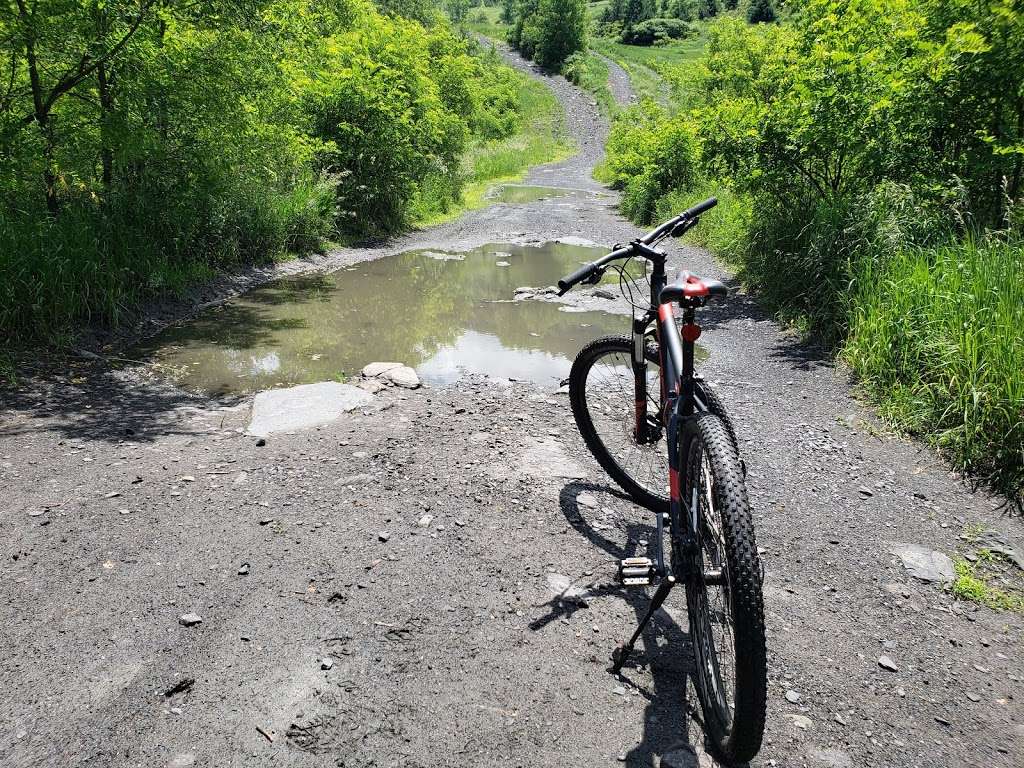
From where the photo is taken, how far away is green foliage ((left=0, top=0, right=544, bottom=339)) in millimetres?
6137

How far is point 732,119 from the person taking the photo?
27.7 ft

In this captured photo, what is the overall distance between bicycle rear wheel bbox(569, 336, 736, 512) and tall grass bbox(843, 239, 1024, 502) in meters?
1.88

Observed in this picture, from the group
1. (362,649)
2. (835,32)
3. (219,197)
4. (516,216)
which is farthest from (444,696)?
(516,216)

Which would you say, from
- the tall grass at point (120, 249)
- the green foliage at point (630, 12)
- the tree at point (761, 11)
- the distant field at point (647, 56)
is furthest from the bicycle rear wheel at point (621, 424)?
the green foliage at point (630, 12)

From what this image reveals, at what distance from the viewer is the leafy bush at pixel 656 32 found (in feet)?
243

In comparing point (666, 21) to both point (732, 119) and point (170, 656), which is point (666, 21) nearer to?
point (732, 119)

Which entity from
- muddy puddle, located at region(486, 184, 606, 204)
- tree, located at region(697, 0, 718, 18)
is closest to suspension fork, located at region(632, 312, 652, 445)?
muddy puddle, located at region(486, 184, 606, 204)

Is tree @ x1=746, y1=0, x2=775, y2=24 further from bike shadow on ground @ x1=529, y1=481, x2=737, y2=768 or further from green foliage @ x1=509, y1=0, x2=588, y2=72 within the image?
bike shadow on ground @ x1=529, y1=481, x2=737, y2=768

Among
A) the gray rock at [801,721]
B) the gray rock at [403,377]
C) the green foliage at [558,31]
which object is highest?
the green foliage at [558,31]

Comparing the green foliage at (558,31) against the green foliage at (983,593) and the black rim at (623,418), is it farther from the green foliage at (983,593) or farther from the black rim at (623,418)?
the green foliage at (983,593)

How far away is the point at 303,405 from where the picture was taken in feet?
17.0

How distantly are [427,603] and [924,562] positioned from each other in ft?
8.15

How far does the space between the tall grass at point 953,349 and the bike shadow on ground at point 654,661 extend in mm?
2268

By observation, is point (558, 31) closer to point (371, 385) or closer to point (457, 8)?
point (457, 8)
